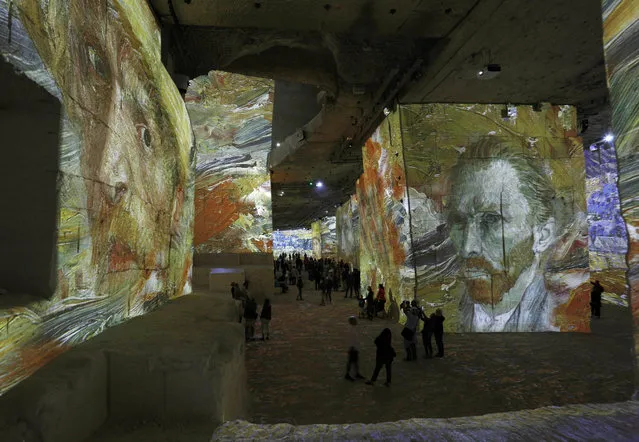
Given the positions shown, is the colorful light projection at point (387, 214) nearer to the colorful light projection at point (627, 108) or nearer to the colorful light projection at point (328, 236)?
the colorful light projection at point (627, 108)

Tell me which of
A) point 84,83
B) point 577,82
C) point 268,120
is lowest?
point 84,83

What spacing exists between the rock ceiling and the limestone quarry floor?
611 cm

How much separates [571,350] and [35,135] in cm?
1024

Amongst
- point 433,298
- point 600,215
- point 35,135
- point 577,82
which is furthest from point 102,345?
point 600,215

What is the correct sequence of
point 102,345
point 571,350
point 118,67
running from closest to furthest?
point 102,345 → point 118,67 → point 571,350

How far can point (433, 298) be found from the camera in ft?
32.2

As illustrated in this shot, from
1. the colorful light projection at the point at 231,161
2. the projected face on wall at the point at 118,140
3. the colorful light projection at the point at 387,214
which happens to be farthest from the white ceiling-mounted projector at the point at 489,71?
the colorful light projection at the point at 231,161

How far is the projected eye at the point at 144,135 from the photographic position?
4727 mm

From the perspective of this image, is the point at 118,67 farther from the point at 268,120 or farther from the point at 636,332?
the point at 268,120

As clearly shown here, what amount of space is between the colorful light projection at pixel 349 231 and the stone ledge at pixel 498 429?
21.1 metres

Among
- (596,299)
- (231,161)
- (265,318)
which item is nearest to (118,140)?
(265,318)

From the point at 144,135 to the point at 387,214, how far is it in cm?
798

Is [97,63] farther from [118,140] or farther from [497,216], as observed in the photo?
[497,216]

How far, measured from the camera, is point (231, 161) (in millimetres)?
16562
